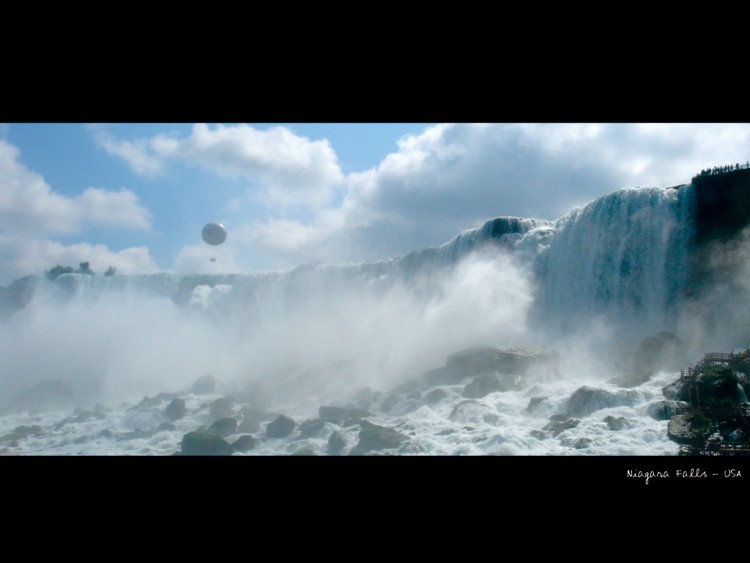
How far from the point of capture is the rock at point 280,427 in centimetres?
885

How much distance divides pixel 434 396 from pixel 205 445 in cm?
444

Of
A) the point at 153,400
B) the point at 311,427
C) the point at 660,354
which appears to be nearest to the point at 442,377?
the point at 311,427

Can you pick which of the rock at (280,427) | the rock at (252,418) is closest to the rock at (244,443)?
the rock at (280,427)

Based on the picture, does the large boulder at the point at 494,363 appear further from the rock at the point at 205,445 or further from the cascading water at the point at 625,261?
the rock at the point at 205,445

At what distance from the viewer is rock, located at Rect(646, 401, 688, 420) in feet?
22.7

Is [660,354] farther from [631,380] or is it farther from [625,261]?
[625,261]

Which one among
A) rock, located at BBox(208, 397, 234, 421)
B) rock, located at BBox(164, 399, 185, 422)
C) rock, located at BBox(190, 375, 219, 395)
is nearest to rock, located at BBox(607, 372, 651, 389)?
rock, located at BBox(208, 397, 234, 421)

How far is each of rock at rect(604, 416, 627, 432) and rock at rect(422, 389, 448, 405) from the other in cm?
348

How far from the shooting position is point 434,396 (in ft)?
33.2

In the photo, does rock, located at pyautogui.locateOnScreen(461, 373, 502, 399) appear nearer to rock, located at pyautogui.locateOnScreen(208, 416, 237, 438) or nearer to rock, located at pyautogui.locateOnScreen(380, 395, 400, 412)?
rock, located at pyautogui.locateOnScreen(380, 395, 400, 412)

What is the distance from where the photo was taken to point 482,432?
7535mm

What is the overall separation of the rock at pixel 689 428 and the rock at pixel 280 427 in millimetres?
5900

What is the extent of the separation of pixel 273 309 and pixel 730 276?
14468 millimetres
